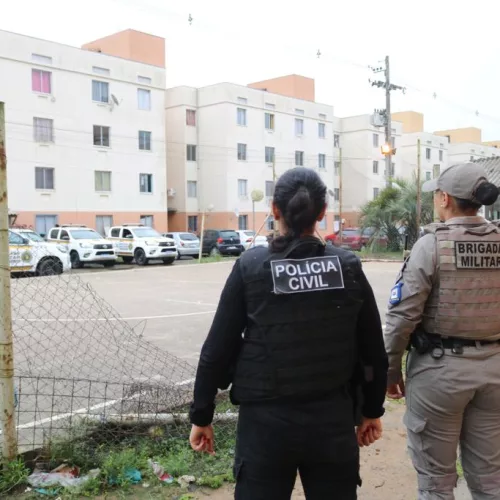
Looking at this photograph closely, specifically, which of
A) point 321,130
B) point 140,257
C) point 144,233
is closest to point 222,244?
point 144,233

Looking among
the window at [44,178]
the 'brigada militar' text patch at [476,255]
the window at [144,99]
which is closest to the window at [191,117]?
the window at [144,99]

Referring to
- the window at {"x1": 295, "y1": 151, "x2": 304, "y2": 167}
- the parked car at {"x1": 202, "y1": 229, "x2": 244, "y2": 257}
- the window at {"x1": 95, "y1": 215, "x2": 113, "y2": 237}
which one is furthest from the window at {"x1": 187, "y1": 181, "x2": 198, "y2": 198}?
the parked car at {"x1": 202, "y1": 229, "x2": 244, "y2": 257}

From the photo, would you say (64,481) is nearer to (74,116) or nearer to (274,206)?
(274,206)

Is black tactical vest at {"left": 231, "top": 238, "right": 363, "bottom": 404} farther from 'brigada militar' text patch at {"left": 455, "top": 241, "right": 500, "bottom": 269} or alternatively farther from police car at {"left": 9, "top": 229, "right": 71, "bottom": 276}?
police car at {"left": 9, "top": 229, "right": 71, "bottom": 276}

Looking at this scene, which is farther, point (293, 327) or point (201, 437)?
point (201, 437)

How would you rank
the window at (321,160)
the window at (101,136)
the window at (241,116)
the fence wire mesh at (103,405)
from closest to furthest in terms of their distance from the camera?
1. the fence wire mesh at (103,405)
2. the window at (101,136)
3. the window at (241,116)
4. the window at (321,160)

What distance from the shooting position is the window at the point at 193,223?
41031mm

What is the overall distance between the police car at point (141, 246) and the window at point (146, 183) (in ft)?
34.0

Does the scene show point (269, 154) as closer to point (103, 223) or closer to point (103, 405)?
point (103, 223)

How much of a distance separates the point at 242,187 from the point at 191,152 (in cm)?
454

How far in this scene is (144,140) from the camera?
1395 inches

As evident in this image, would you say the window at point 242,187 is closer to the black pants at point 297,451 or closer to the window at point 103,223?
the window at point 103,223

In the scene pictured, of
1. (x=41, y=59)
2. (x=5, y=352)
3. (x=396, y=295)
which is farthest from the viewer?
(x=41, y=59)

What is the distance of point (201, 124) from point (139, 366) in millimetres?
36243
